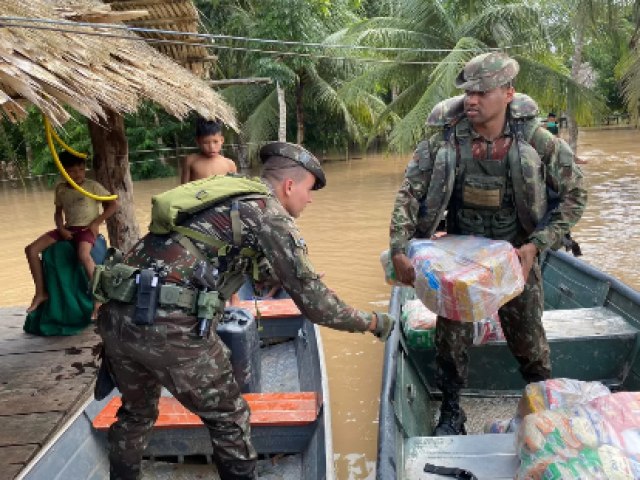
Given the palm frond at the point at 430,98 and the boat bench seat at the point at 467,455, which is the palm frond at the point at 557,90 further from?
the boat bench seat at the point at 467,455

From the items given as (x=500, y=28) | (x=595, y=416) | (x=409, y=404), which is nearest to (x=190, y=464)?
(x=409, y=404)

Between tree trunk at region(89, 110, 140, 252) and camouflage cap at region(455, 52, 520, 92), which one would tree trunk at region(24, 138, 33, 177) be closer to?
tree trunk at region(89, 110, 140, 252)

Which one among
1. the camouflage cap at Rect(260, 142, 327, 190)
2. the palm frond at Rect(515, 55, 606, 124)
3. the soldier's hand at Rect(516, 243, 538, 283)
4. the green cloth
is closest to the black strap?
the soldier's hand at Rect(516, 243, 538, 283)

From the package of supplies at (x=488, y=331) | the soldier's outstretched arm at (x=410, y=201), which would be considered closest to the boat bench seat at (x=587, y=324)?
the package of supplies at (x=488, y=331)

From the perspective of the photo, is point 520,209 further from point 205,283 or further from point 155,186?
point 155,186

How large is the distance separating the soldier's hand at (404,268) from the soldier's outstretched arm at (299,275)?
748mm

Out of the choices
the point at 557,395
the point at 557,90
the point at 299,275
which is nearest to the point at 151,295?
the point at 299,275

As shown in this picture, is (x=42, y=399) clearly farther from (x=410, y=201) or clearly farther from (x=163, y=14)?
(x=163, y=14)

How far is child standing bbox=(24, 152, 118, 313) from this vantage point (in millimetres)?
4582

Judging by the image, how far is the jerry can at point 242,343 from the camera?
3420 mm

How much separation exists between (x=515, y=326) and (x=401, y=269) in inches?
27.7

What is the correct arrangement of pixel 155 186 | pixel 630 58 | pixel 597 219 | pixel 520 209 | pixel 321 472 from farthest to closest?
pixel 155 186, pixel 630 58, pixel 597 219, pixel 520 209, pixel 321 472

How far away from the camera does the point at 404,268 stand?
3023 mm

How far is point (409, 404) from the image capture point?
325cm
